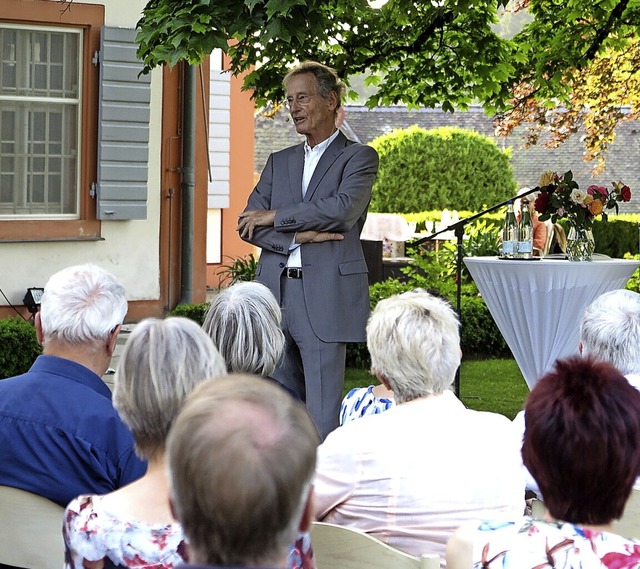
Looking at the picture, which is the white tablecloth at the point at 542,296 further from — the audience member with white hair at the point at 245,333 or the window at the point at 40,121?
the window at the point at 40,121

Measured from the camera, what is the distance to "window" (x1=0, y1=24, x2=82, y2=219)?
28.7ft

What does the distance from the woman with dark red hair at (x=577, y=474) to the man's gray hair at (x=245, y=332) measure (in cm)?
124

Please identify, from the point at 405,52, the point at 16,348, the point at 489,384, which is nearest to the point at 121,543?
the point at 405,52

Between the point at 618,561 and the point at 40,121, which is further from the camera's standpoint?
the point at 40,121

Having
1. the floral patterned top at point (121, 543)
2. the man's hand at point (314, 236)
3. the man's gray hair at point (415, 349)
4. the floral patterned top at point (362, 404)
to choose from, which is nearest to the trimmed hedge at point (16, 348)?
the man's hand at point (314, 236)

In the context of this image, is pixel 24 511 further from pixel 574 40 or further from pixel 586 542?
pixel 574 40

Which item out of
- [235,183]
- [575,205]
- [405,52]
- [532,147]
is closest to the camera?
[575,205]

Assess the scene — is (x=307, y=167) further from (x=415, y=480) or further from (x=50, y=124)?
(x=50, y=124)

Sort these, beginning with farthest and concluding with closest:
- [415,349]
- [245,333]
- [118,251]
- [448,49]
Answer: [118,251] < [448,49] < [245,333] < [415,349]

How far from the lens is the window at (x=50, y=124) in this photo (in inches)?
343

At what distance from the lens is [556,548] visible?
177 centimetres

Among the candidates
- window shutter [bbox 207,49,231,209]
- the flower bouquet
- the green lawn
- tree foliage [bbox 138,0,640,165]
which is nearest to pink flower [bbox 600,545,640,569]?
tree foliage [bbox 138,0,640,165]

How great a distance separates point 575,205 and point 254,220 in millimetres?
2025

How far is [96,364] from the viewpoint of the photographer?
8.91 ft
